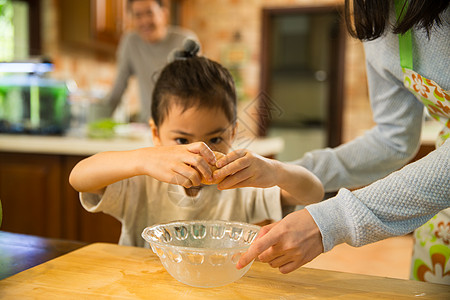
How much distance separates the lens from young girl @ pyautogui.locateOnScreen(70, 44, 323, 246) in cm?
94

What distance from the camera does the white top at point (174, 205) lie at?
3.49 feet

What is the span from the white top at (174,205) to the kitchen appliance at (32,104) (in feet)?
4.99

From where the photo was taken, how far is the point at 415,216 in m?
0.72

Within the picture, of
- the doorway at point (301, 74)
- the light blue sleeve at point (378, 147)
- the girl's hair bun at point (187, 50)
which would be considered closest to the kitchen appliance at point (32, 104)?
the girl's hair bun at point (187, 50)

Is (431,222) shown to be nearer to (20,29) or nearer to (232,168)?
(232,168)

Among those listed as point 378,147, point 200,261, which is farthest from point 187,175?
point 378,147

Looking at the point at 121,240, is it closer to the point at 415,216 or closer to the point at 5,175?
the point at 415,216

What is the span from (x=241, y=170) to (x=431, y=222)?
55 cm

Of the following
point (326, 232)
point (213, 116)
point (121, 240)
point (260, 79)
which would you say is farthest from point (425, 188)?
point (260, 79)

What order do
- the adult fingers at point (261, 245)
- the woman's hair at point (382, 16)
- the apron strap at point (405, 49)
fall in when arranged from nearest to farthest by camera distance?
the adult fingers at point (261, 245)
the woman's hair at point (382, 16)
the apron strap at point (405, 49)

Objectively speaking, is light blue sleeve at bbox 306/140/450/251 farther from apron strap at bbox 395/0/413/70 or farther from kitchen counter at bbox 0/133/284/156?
kitchen counter at bbox 0/133/284/156

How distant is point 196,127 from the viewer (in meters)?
1.01

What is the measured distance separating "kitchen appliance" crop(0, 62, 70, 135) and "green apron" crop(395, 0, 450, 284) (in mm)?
1928

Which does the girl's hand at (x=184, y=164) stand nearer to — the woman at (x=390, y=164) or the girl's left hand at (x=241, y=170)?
the girl's left hand at (x=241, y=170)
